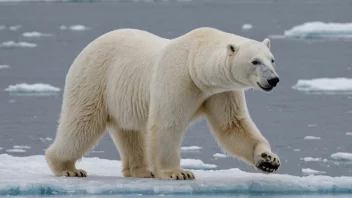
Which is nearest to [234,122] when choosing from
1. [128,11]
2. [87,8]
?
[128,11]

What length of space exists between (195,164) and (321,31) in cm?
1395

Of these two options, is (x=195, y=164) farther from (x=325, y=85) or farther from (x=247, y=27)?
(x=247, y=27)

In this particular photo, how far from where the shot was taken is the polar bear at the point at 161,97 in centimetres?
520

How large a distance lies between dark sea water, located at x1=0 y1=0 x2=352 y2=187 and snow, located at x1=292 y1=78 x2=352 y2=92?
22 centimetres

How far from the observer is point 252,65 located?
16.3 ft

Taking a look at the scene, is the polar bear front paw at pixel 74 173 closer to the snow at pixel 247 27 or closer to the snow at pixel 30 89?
the snow at pixel 30 89

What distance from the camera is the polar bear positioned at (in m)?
5.20

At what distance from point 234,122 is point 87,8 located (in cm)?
2871

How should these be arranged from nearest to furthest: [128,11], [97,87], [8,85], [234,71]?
[234,71]
[97,87]
[8,85]
[128,11]

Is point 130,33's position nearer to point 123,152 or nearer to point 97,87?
point 97,87

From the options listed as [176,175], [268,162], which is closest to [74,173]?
[176,175]

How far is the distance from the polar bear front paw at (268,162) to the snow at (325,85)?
6850mm

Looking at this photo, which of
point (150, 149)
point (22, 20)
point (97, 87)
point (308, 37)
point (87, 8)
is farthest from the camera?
point (87, 8)

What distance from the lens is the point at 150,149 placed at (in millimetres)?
5496
